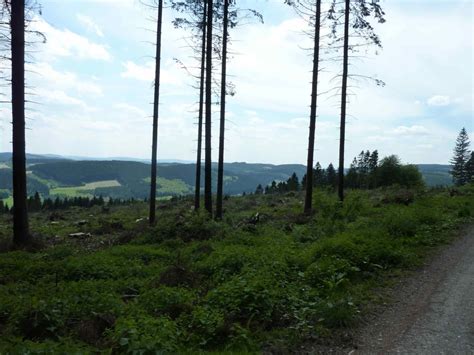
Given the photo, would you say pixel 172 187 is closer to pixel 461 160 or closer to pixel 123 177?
pixel 123 177

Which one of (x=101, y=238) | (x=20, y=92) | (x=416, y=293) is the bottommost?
(x=101, y=238)

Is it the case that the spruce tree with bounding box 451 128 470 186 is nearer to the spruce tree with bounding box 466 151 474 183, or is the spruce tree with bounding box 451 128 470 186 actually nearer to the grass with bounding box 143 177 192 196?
the spruce tree with bounding box 466 151 474 183

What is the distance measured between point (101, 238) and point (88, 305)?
9.98 m

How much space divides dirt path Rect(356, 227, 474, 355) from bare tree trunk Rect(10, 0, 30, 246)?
37.5 ft

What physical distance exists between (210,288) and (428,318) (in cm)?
397

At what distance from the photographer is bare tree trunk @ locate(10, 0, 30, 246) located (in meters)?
12.4

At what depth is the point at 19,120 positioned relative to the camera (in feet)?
41.2

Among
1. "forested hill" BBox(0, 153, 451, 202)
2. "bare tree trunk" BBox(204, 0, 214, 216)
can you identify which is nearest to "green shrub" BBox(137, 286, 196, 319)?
"bare tree trunk" BBox(204, 0, 214, 216)

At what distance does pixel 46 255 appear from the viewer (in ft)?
37.4

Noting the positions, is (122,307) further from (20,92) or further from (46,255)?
(20,92)

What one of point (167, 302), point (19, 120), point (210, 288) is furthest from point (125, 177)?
point (167, 302)

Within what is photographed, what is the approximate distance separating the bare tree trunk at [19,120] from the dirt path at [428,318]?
1143 centimetres

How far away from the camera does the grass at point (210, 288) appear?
18.2ft

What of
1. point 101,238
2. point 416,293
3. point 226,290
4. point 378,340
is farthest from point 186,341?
point 101,238
